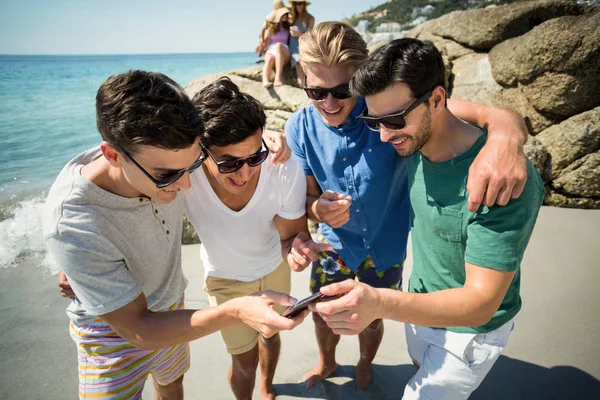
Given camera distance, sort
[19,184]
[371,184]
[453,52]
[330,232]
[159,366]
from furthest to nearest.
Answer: [19,184] → [453,52] → [330,232] → [371,184] → [159,366]

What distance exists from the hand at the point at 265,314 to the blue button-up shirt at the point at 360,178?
1.07 meters

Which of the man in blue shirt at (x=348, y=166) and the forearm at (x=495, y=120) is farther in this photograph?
the man in blue shirt at (x=348, y=166)

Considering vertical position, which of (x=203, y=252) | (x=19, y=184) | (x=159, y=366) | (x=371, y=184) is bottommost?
(x=19, y=184)

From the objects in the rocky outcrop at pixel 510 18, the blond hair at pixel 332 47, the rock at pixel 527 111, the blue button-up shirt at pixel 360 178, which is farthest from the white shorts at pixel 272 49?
the blond hair at pixel 332 47

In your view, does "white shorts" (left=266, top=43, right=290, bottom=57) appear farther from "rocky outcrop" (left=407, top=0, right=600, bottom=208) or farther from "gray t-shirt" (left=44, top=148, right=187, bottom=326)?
"gray t-shirt" (left=44, top=148, right=187, bottom=326)

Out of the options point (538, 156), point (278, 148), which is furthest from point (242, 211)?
point (538, 156)

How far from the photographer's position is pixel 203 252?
9.72 ft

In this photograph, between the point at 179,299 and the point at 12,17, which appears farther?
the point at 12,17

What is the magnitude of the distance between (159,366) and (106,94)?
186cm

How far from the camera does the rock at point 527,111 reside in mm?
6714

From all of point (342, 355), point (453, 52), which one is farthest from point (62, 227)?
point (453, 52)

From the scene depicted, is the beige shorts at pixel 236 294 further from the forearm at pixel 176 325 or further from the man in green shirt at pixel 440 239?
the man in green shirt at pixel 440 239

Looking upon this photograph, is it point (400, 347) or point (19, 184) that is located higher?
point (400, 347)

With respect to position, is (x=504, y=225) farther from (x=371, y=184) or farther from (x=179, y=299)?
(x=179, y=299)
